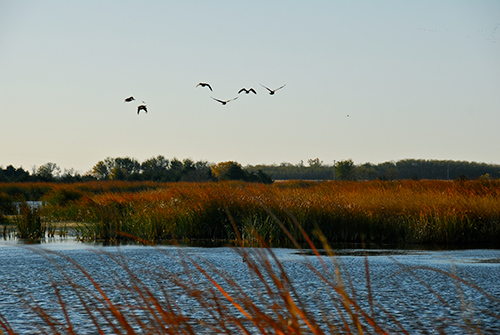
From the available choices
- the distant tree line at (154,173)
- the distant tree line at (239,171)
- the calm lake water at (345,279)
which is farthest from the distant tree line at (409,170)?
the calm lake water at (345,279)

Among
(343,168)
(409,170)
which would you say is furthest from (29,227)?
(409,170)

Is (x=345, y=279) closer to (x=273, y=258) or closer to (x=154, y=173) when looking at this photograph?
(x=273, y=258)

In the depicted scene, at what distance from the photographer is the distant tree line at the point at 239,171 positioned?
43875mm

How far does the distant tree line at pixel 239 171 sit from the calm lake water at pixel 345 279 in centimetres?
1020

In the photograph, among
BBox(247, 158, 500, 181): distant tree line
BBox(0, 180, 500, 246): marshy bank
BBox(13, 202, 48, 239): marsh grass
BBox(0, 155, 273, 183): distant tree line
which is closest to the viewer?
BBox(0, 180, 500, 246): marshy bank

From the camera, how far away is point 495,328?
4.68 metres

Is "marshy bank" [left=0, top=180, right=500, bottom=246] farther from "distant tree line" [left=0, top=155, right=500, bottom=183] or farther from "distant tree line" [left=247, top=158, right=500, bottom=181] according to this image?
"distant tree line" [left=247, top=158, right=500, bottom=181]

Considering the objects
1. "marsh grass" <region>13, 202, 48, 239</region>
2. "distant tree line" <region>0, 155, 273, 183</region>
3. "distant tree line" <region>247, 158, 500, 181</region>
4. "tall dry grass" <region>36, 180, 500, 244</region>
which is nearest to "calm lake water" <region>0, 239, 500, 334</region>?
"tall dry grass" <region>36, 180, 500, 244</region>

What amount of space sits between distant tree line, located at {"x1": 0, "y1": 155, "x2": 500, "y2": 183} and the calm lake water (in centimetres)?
1020

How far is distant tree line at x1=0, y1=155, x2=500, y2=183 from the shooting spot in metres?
43.9

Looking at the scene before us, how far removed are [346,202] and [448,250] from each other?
127 inches

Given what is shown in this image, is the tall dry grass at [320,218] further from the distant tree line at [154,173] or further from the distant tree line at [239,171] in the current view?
the distant tree line at [154,173]

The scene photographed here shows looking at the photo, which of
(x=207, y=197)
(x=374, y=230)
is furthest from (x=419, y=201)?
(x=207, y=197)

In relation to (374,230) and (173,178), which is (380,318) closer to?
(374,230)
